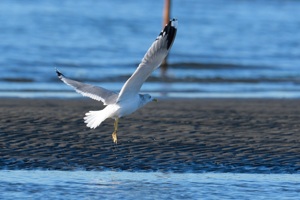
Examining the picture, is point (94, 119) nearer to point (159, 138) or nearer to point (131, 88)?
point (131, 88)

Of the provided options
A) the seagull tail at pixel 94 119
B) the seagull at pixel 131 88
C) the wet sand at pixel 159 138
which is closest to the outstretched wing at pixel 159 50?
the seagull at pixel 131 88

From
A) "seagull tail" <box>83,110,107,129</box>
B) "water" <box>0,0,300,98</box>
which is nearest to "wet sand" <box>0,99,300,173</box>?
"seagull tail" <box>83,110,107,129</box>

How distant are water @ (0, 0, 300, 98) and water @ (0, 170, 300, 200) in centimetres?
718

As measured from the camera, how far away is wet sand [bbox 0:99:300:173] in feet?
A: 34.7

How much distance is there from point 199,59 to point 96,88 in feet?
51.6

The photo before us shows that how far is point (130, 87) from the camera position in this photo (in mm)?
10742

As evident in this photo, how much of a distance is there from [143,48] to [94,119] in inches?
780

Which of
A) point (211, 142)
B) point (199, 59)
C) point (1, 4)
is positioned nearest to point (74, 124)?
point (211, 142)

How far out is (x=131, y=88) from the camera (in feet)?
35.3

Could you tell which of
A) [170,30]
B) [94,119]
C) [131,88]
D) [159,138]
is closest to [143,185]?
[94,119]

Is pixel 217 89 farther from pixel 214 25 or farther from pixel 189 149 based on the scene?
pixel 214 25

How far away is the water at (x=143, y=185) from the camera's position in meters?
8.92

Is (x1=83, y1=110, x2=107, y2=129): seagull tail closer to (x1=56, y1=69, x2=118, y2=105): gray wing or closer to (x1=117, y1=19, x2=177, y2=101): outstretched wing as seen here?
(x1=56, y1=69, x2=118, y2=105): gray wing

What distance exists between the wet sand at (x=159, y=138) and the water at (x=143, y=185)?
0.35 meters
